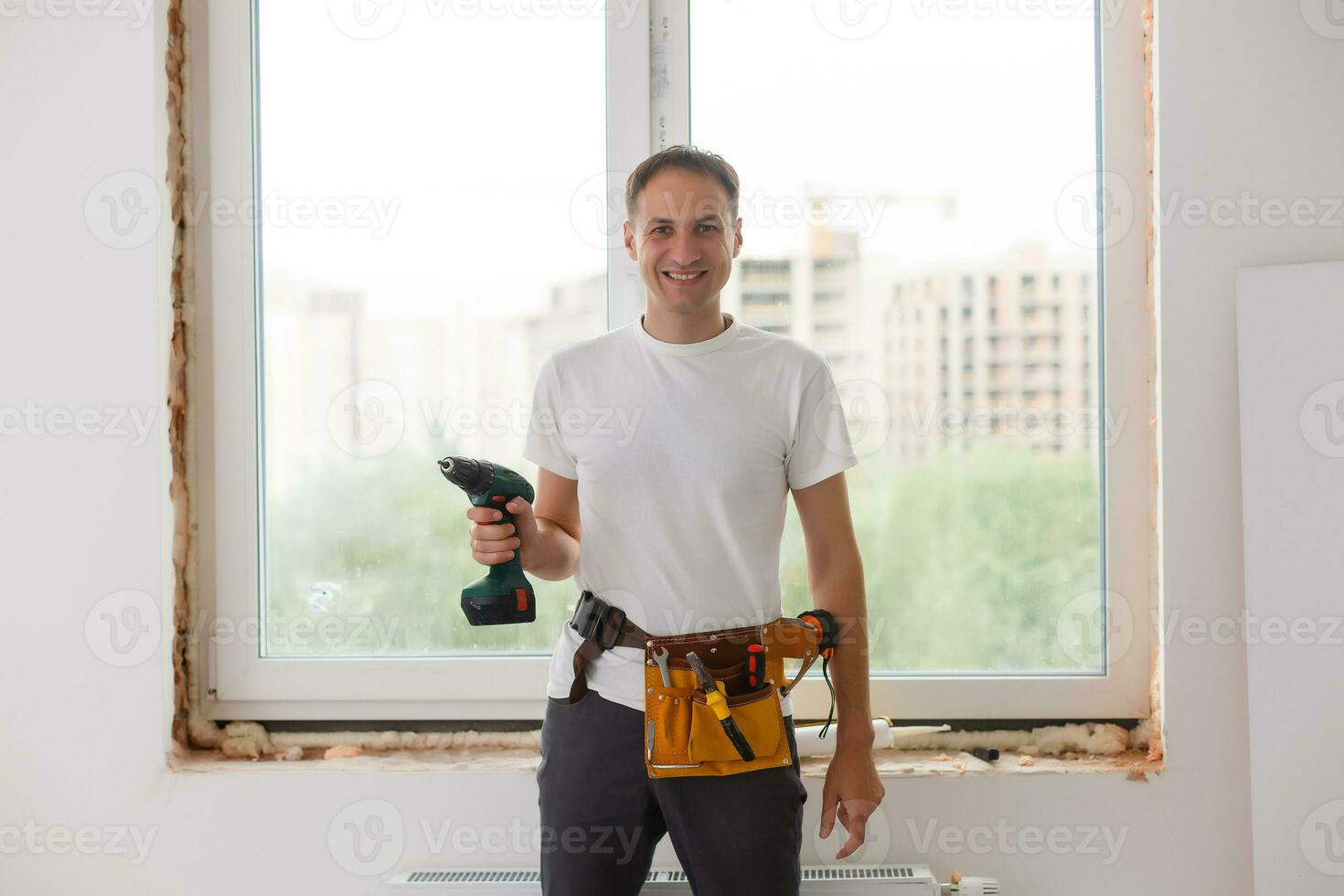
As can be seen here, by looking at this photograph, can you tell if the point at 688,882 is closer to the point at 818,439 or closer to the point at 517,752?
the point at 517,752

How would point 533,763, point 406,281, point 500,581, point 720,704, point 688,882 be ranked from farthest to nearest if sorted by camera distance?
point 406,281 < point 533,763 < point 688,882 < point 500,581 < point 720,704

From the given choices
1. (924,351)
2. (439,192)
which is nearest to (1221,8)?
(924,351)


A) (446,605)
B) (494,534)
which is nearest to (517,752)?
(446,605)

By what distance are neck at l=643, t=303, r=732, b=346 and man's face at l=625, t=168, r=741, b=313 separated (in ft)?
0.07

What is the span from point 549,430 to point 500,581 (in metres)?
0.25

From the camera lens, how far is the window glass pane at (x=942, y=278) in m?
1.86

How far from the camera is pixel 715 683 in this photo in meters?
1.28

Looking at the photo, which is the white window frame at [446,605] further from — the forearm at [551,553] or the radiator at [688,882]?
the forearm at [551,553]

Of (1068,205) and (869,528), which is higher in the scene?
(1068,205)

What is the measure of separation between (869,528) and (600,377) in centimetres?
76

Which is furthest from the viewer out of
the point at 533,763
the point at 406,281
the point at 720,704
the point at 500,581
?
the point at 406,281

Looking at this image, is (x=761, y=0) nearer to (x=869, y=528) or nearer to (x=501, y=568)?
(x=869, y=528)

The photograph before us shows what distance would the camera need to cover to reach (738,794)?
4.26 feet

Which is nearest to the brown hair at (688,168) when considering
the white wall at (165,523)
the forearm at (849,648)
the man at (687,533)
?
the man at (687,533)
